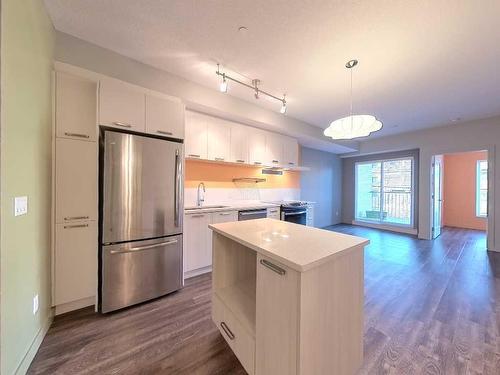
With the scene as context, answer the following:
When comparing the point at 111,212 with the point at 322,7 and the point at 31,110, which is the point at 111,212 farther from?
the point at 322,7

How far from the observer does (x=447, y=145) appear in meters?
4.56

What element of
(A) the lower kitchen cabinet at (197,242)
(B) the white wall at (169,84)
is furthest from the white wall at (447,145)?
(A) the lower kitchen cabinet at (197,242)

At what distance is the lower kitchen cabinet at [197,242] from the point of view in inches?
106

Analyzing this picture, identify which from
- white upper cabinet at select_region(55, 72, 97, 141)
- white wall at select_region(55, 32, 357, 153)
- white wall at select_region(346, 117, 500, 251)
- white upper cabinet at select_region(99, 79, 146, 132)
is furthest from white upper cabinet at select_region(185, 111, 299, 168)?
white wall at select_region(346, 117, 500, 251)

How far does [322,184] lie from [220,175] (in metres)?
3.61

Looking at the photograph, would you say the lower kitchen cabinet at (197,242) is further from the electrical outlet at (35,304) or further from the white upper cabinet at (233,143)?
the electrical outlet at (35,304)

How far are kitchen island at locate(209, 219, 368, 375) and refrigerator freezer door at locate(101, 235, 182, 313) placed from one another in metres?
1.12

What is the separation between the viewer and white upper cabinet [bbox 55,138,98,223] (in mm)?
1934

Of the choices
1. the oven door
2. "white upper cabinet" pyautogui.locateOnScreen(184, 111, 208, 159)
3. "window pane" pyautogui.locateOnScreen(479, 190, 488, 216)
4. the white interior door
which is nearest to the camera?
"white upper cabinet" pyautogui.locateOnScreen(184, 111, 208, 159)

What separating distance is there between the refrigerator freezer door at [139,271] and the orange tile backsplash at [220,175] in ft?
3.96

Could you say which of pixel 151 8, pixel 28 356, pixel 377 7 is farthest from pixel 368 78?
pixel 28 356


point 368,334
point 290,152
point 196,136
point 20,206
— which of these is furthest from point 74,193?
point 290,152

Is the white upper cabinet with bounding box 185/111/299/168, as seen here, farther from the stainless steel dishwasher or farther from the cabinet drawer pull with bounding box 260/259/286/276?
the cabinet drawer pull with bounding box 260/259/286/276

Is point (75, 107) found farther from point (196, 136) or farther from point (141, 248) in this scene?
point (141, 248)
